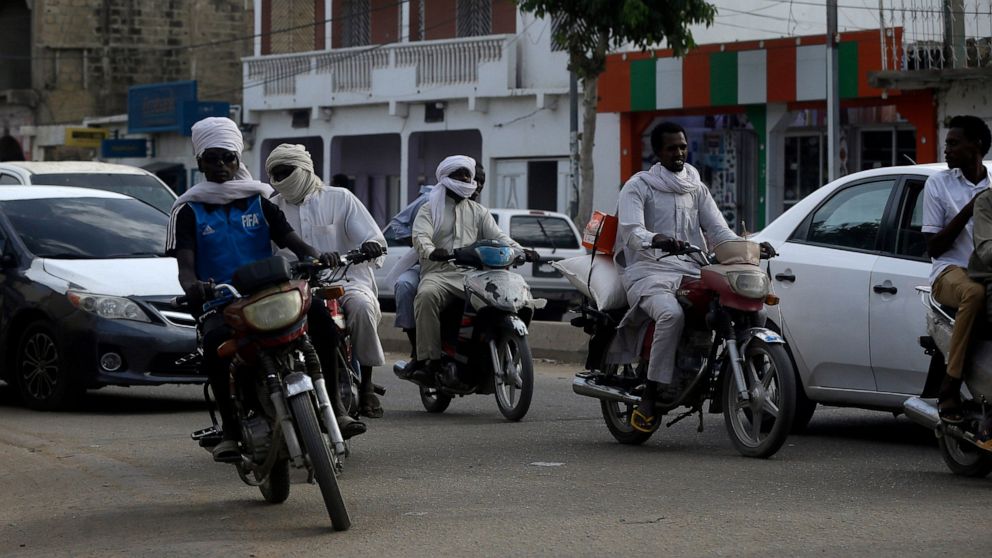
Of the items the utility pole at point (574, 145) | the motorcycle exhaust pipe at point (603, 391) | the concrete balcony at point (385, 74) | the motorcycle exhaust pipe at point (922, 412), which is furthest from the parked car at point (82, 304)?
the concrete balcony at point (385, 74)

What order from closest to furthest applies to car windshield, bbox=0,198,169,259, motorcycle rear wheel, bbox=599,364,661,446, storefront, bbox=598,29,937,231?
motorcycle rear wheel, bbox=599,364,661,446, car windshield, bbox=0,198,169,259, storefront, bbox=598,29,937,231

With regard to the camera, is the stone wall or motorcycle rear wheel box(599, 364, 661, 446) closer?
motorcycle rear wheel box(599, 364, 661, 446)

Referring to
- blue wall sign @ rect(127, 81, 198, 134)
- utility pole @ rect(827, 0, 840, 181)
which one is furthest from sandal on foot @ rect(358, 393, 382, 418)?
blue wall sign @ rect(127, 81, 198, 134)

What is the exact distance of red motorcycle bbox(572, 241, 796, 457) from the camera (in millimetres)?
8609

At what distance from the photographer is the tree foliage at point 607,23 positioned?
27234 millimetres

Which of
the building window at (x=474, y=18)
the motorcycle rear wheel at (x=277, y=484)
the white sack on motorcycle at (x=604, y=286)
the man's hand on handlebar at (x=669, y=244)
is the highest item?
the building window at (x=474, y=18)

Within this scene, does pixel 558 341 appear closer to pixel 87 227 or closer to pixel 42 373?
pixel 87 227

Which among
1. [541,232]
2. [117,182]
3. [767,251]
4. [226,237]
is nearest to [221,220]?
[226,237]

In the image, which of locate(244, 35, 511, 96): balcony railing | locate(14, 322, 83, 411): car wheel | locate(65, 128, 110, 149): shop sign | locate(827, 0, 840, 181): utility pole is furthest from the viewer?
locate(65, 128, 110, 149): shop sign

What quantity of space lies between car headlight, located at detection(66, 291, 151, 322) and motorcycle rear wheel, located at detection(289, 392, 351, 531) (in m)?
5.46

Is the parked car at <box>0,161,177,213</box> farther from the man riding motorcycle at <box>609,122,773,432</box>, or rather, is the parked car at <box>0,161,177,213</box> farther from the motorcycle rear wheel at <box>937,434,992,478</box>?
the motorcycle rear wheel at <box>937,434,992,478</box>

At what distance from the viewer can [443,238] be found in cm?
1159

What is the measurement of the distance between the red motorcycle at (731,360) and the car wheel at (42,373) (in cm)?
425

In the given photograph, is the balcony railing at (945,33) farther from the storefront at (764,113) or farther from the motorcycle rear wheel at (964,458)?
the motorcycle rear wheel at (964,458)
